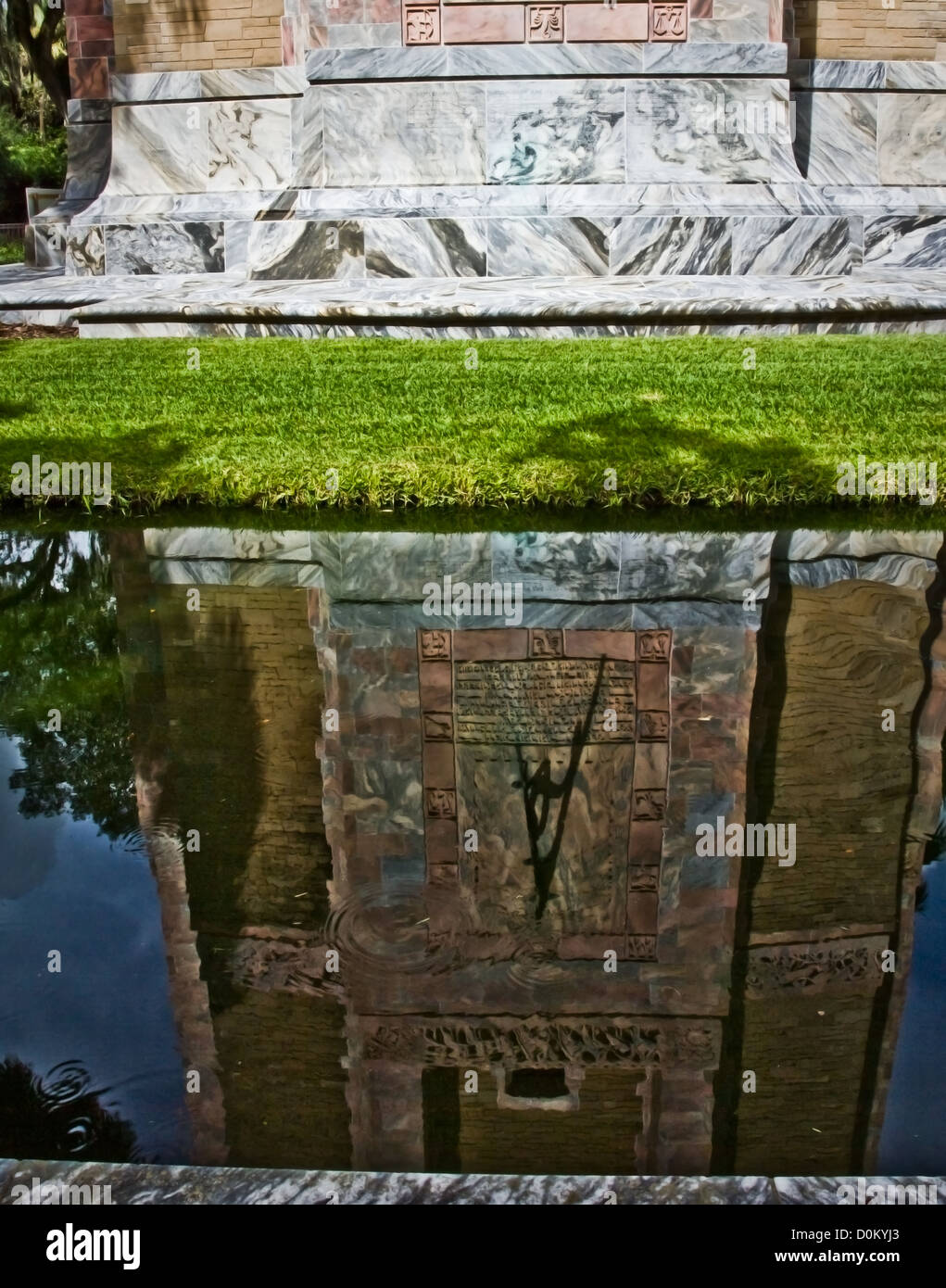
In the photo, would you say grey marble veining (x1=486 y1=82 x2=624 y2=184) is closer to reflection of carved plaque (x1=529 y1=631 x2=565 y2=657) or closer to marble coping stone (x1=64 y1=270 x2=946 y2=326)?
marble coping stone (x1=64 y1=270 x2=946 y2=326)

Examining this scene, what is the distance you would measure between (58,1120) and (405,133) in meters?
Answer: 12.3

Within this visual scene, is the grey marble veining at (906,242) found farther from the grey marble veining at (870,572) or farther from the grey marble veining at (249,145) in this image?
the grey marble veining at (870,572)

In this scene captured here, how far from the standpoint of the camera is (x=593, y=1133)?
7.66 ft

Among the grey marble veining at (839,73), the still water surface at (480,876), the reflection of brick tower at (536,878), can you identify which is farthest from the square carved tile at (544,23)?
the reflection of brick tower at (536,878)

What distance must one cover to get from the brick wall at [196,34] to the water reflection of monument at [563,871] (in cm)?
1027

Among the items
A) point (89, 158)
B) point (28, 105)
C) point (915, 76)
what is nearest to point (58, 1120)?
point (915, 76)

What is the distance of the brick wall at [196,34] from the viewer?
547 inches

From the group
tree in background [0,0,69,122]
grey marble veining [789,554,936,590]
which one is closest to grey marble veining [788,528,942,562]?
grey marble veining [789,554,936,590]

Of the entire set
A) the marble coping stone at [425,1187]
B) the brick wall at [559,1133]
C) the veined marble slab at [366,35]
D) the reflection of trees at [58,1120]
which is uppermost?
the veined marble slab at [366,35]

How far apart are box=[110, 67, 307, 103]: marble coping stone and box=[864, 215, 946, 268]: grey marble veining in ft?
19.3

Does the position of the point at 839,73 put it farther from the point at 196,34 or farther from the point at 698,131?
the point at 196,34

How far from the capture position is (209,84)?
46.1ft
